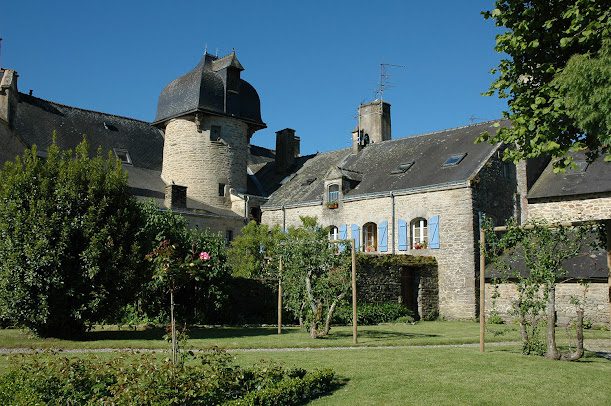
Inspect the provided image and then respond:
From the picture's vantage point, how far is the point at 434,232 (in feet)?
81.0

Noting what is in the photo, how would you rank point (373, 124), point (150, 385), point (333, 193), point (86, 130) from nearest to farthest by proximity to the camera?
1. point (150, 385)
2. point (333, 193)
3. point (86, 130)
4. point (373, 124)

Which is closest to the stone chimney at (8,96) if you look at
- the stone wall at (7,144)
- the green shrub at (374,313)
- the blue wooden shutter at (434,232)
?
the stone wall at (7,144)

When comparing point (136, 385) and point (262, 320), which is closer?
point (136, 385)

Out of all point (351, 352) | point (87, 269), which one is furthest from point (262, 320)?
point (351, 352)

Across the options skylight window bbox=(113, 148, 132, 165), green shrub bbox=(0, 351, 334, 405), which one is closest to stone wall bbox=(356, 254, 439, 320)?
green shrub bbox=(0, 351, 334, 405)

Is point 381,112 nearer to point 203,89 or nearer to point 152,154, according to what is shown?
point 203,89

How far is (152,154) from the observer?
34.4m

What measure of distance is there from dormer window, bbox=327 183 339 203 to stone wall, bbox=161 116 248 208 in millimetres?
6564

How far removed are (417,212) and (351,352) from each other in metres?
14.4

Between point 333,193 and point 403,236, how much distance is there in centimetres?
429

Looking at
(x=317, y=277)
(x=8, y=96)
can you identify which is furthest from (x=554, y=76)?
(x=8, y=96)

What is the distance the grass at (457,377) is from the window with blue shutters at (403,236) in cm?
1440

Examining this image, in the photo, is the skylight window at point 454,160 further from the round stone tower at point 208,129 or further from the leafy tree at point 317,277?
the round stone tower at point 208,129

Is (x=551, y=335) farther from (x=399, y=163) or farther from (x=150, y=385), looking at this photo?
(x=399, y=163)
